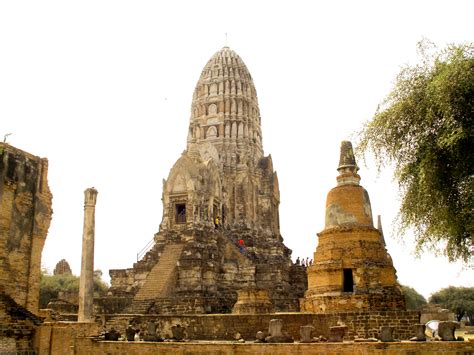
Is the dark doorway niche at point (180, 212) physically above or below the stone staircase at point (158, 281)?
above

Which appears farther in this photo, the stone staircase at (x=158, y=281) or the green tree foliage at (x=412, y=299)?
the green tree foliage at (x=412, y=299)

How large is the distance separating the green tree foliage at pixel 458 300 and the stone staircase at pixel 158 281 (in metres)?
35.3

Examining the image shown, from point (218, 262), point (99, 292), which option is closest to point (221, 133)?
point (218, 262)

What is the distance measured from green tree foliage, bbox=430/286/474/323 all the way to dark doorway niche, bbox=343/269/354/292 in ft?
129

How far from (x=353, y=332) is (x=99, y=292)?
34773 mm

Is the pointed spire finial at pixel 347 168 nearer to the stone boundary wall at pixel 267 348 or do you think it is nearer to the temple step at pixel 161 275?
the stone boundary wall at pixel 267 348

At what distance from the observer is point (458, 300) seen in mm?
56438

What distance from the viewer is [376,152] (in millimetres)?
12148

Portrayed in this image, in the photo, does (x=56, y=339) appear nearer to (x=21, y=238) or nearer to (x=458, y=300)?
(x=21, y=238)

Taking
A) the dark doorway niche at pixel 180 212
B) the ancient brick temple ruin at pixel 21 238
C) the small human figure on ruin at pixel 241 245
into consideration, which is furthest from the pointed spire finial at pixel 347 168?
the dark doorway niche at pixel 180 212

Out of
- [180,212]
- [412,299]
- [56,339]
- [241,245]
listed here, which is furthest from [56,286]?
[412,299]

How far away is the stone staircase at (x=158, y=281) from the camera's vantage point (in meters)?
24.6

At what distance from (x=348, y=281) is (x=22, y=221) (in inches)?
420

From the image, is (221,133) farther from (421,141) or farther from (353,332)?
(421,141)
